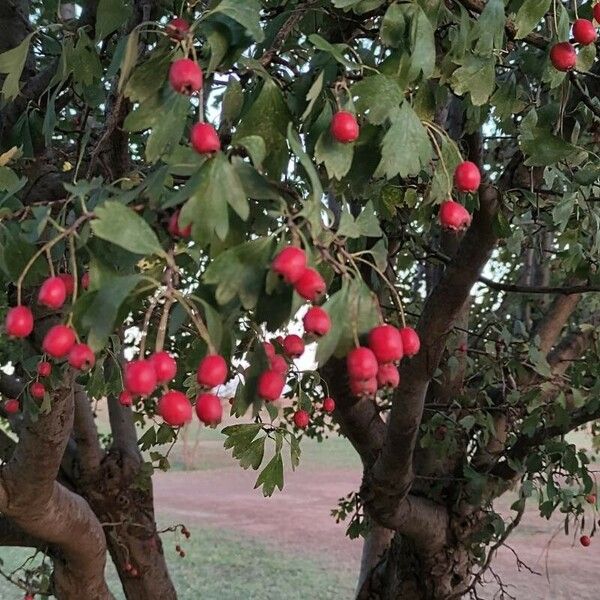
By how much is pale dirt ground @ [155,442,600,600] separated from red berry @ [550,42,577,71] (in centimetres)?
604

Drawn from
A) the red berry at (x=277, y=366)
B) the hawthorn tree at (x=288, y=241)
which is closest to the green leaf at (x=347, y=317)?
the hawthorn tree at (x=288, y=241)

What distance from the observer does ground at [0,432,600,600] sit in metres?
8.10

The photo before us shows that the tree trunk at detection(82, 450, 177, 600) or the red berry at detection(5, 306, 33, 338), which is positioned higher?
the red berry at detection(5, 306, 33, 338)

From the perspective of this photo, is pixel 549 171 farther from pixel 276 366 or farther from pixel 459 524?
pixel 459 524

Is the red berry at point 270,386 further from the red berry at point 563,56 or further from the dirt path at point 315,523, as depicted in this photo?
the dirt path at point 315,523

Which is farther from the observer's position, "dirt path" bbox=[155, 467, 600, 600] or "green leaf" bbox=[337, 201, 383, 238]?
"dirt path" bbox=[155, 467, 600, 600]

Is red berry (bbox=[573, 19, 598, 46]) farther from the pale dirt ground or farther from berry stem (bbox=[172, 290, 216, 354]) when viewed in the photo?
the pale dirt ground

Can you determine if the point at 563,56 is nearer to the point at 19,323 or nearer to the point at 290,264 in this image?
the point at 290,264

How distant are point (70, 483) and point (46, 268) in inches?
126

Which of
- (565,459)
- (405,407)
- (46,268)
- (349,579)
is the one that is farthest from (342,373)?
(349,579)

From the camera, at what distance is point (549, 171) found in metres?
1.98

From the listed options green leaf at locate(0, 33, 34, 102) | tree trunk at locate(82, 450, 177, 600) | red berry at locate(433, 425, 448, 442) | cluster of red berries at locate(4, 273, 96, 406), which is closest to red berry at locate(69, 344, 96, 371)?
cluster of red berries at locate(4, 273, 96, 406)

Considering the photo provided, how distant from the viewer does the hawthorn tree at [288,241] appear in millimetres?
885

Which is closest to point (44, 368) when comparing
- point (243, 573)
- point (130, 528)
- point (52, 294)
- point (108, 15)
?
point (108, 15)
